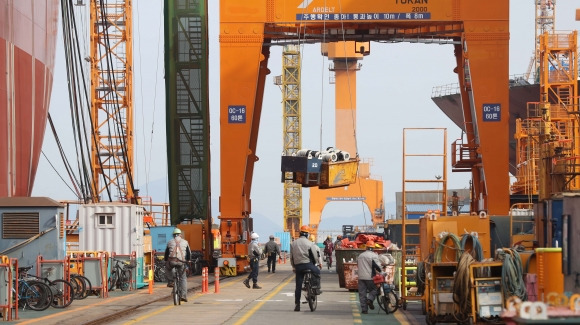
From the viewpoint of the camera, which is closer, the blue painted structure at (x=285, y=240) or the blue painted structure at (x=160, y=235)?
the blue painted structure at (x=160, y=235)

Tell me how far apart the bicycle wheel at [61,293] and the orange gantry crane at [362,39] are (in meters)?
22.1

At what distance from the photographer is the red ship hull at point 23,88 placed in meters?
38.3

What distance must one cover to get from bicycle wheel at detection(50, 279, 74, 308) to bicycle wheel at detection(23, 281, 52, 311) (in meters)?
0.74

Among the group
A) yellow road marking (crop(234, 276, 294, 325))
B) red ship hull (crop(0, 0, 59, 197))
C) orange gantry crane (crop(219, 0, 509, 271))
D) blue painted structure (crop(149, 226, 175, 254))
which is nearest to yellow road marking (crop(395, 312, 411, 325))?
yellow road marking (crop(234, 276, 294, 325))

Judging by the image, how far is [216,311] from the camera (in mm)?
21844

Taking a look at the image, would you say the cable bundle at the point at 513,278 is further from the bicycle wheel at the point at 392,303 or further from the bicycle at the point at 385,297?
the bicycle wheel at the point at 392,303

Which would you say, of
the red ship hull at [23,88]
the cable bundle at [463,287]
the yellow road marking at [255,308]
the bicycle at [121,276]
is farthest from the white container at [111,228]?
the cable bundle at [463,287]

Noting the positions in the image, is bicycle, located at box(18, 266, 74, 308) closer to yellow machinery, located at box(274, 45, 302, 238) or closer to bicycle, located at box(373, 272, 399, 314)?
bicycle, located at box(373, 272, 399, 314)

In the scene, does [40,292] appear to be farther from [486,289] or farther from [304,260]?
[486,289]

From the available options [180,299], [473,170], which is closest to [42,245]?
[180,299]

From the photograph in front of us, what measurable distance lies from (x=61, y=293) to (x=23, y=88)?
20.4 meters

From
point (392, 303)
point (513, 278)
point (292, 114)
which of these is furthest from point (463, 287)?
point (292, 114)

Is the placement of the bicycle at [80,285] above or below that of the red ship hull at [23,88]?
below

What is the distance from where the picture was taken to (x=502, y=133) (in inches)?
1736
